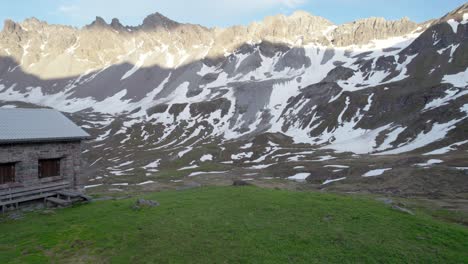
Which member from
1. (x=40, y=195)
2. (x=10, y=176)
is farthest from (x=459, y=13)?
(x=10, y=176)

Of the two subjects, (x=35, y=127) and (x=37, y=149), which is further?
(x=35, y=127)

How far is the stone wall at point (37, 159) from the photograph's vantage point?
2908cm

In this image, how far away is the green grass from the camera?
53.8ft

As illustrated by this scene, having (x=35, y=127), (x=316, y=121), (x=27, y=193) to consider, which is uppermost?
(x=316, y=121)

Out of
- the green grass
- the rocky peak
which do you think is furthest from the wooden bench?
the rocky peak

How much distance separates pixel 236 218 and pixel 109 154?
111 m

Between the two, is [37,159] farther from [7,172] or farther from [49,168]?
[7,172]

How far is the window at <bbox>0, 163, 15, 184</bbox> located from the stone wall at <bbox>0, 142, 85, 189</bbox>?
0.30 m

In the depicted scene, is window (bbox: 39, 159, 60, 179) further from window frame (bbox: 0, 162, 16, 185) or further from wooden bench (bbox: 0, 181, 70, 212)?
window frame (bbox: 0, 162, 16, 185)

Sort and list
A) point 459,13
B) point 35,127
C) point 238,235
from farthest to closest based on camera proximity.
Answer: point 459,13, point 35,127, point 238,235

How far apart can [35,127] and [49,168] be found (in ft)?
12.5

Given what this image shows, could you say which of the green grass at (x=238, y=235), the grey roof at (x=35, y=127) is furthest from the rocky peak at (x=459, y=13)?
the grey roof at (x=35, y=127)

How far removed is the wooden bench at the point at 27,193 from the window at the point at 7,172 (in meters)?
0.93

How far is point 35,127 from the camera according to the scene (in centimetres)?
3142
